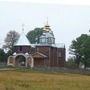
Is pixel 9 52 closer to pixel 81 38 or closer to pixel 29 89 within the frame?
pixel 81 38

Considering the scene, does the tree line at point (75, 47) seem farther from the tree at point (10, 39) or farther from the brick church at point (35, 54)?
the brick church at point (35, 54)

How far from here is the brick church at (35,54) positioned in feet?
290

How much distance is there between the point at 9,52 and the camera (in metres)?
105

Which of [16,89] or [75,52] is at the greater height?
[75,52]

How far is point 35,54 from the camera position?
3499 inches

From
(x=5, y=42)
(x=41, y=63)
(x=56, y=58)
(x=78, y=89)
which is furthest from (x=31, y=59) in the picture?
(x=78, y=89)

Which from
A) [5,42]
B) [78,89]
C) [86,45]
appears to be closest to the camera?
[78,89]

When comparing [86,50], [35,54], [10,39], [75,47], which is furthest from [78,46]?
[10,39]

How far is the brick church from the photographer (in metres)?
88.4

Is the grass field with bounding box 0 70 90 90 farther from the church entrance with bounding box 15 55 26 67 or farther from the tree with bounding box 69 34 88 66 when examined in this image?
the tree with bounding box 69 34 88 66

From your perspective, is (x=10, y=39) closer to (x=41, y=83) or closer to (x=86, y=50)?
(x=86, y=50)

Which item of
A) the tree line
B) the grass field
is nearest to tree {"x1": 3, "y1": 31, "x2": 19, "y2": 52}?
the tree line

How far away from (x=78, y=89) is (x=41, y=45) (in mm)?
65153

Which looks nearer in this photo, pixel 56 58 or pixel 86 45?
pixel 86 45
